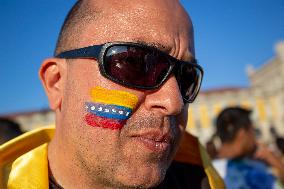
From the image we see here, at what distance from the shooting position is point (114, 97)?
1.47m

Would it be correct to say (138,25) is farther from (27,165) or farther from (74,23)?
(27,165)

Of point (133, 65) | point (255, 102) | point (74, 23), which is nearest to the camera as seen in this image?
point (133, 65)

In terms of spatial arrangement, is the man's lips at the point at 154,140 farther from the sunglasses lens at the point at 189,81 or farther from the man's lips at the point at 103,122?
the sunglasses lens at the point at 189,81

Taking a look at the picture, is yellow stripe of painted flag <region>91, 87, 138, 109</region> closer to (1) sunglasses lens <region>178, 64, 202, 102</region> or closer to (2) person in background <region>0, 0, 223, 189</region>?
(2) person in background <region>0, 0, 223, 189</region>

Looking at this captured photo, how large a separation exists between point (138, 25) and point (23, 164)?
3.26 ft

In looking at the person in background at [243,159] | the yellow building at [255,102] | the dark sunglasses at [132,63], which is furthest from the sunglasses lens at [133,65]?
the yellow building at [255,102]

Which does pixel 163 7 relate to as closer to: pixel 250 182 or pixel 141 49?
pixel 141 49

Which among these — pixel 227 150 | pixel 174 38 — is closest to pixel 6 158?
pixel 174 38

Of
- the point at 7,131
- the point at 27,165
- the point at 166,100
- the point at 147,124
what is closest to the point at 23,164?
the point at 27,165

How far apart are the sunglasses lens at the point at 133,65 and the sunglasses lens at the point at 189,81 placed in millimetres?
170

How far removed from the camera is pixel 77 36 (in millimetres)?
1622

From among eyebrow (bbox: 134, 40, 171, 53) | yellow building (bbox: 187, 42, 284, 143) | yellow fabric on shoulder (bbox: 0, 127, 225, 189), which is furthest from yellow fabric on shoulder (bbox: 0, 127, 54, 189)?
yellow building (bbox: 187, 42, 284, 143)

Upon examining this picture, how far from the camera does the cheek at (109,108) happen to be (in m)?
1.44

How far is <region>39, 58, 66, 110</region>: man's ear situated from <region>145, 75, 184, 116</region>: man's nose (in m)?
0.53
